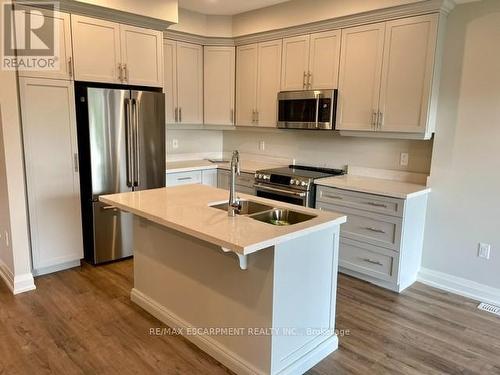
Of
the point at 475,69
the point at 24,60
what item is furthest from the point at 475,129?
the point at 24,60

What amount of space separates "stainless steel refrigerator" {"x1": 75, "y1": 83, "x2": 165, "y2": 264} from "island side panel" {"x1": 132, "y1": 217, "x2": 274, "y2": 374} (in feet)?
3.05

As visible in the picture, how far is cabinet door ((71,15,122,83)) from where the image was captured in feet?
10.8

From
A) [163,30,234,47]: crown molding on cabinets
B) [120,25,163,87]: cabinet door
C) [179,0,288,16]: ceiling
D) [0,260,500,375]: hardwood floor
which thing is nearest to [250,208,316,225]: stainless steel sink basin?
[0,260,500,375]: hardwood floor

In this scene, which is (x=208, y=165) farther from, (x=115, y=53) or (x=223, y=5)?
(x=223, y=5)

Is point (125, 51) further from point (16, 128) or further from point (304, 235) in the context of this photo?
point (304, 235)

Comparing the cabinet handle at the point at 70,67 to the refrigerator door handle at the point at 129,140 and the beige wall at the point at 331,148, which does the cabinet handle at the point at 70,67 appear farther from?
the beige wall at the point at 331,148

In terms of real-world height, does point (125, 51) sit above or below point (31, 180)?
above

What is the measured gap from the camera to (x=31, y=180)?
10.5 feet

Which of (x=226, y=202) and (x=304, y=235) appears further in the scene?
(x=226, y=202)

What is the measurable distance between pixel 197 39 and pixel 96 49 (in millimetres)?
1448

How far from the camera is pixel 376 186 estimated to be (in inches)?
132

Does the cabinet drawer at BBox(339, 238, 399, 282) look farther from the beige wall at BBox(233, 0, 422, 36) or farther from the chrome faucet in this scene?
the beige wall at BBox(233, 0, 422, 36)

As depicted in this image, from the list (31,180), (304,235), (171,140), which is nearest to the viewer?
(304,235)

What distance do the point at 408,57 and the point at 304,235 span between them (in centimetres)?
207
